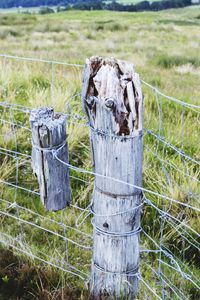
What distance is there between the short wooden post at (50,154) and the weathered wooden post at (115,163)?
10.3 inches

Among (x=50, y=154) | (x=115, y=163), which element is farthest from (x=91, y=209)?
(x=115, y=163)

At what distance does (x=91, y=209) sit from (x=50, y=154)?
1.27 feet

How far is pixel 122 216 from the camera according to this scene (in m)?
2.12

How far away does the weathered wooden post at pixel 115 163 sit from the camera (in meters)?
1.97

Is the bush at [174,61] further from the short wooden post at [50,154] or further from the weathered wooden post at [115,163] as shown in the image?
the weathered wooden post at [115,163]

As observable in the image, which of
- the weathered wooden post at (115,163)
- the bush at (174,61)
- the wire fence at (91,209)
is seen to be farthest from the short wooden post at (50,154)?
the bush at (174,61)

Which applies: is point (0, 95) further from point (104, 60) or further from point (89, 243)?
point (104, 60)

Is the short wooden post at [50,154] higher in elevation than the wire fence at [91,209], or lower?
higher

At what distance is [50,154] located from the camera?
2.32 m

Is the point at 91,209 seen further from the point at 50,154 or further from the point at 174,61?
the point at 174,61

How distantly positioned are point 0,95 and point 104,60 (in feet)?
11.6

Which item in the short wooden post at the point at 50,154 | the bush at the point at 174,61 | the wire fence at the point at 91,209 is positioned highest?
the short wooden post at the point at 50,154

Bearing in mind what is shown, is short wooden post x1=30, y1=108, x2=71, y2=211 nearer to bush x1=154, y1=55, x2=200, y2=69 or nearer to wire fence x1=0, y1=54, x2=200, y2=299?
wire fence x1=0, y1=54, x2=200, y2=299

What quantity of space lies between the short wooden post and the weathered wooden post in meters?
0.26
